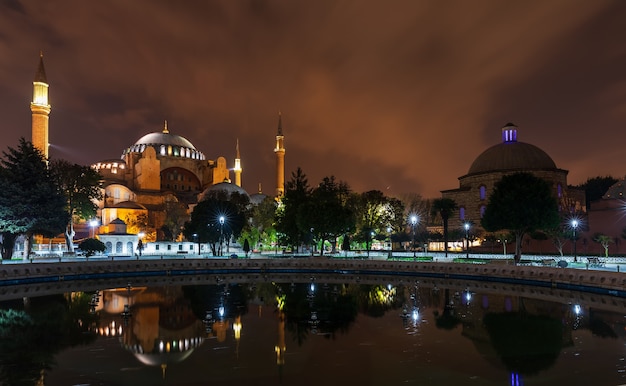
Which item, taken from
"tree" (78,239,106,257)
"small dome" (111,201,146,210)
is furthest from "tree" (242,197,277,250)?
"small dome" (111,201,146,210)

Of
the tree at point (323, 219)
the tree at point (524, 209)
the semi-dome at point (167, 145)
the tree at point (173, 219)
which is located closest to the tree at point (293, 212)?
the tree at point (323, 219)

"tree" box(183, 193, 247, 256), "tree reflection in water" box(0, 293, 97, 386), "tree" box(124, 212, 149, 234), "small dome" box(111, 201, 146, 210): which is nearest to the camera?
"tree reflection in water" box(0, 293, 97, 386)

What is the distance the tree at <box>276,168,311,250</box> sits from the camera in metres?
48.8

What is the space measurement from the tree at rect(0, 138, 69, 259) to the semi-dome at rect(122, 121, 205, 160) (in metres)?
55.4

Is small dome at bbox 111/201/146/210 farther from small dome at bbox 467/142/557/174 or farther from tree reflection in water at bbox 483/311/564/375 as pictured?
tree reflection in water at bbox 483/311/564/375

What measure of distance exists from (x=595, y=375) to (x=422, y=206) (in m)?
76.3

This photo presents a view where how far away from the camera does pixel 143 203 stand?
267ft

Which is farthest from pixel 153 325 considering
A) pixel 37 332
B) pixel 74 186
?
pixel 74 186

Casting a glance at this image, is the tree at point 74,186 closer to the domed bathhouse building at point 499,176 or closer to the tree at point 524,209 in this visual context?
the tree at point 524,209

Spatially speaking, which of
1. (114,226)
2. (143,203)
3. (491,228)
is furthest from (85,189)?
(491,228)

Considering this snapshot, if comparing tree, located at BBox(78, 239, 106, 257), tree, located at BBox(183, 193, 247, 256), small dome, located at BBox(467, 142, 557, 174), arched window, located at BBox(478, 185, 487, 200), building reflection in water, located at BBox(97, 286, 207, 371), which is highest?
small dome, located at BBox(467, 142, 557, 174)

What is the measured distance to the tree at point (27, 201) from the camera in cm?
3775

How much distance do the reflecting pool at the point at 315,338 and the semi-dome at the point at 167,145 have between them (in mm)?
74341

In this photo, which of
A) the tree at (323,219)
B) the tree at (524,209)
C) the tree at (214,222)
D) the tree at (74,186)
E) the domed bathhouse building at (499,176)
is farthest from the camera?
the domed bathhouse building at (499,176)
